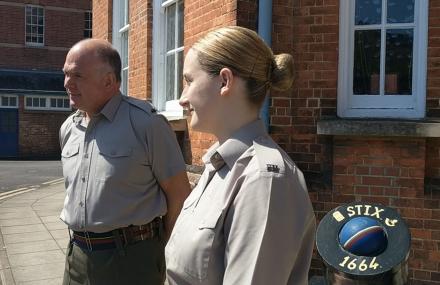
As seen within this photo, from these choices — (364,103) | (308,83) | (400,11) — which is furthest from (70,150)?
(400,11)

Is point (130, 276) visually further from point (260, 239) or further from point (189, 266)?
point (260, 239)

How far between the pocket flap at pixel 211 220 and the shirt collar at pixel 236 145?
138 millimetres

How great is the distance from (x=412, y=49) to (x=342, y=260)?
2.31 metres

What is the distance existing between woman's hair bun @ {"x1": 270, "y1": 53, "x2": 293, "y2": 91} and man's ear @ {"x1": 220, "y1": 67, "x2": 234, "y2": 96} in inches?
5.9

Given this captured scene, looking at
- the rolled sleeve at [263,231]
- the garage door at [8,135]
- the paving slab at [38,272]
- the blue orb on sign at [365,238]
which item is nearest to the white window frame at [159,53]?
the paving slab at [38,272]

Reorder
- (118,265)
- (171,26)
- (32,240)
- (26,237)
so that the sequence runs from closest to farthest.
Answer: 1. (118,265)
2. (171,26)
3. (32,240)
4. (26,237)

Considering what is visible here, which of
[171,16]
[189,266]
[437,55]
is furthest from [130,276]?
[171,16]

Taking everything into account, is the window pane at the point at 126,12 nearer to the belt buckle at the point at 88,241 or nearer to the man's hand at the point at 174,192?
the man's hand at the point at 174,192

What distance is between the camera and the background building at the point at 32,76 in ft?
81.4

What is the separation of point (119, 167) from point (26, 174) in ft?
51.3

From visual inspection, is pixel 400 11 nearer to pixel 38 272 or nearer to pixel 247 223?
pixel 247 223

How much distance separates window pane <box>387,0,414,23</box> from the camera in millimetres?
4324

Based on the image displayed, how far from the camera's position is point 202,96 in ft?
4.94

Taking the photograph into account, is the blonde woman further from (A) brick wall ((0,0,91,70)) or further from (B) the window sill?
(A) brick wall ((0,0,91,70))
